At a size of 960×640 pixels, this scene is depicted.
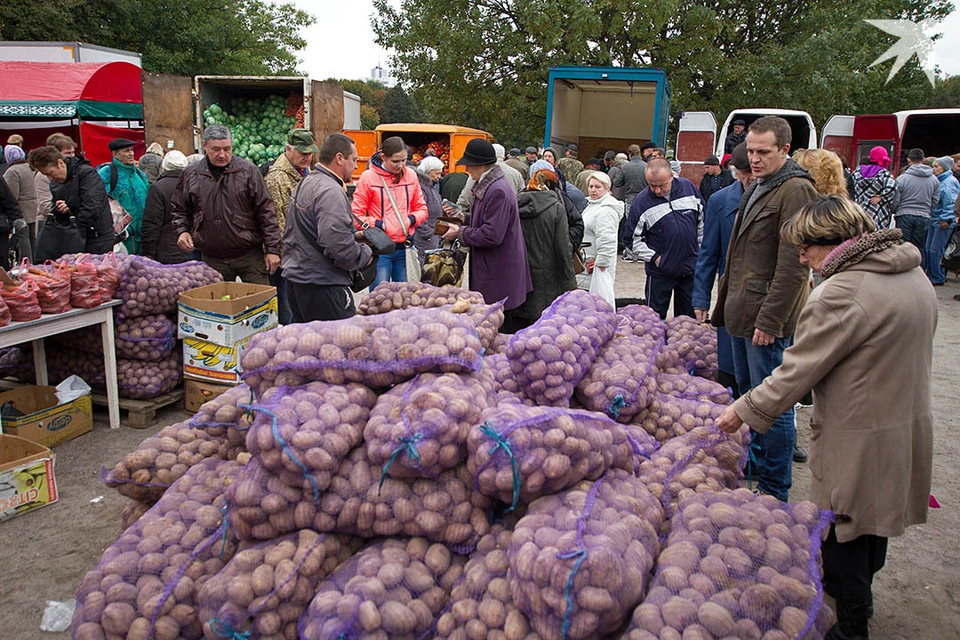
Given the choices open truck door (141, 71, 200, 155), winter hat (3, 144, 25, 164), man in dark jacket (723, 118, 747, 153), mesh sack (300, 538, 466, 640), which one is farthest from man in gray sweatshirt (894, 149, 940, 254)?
winter hat (3, 144, 25, 164)

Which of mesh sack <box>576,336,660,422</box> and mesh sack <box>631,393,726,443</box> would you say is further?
mesh sack <box>631,393,726,443</box>

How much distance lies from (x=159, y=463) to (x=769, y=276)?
322 centimetres

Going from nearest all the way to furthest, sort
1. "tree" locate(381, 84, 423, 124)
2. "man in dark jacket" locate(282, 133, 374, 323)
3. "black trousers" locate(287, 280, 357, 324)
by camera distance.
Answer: "man in dark jacket" locate(282, 133, 374, 323)
"black trousers" locate(287, 280, 357, 324)
"tree" locate(381, 84, 423, 124)

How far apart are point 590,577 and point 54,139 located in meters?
7.48

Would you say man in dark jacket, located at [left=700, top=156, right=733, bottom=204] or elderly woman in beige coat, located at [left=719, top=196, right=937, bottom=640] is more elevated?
man in dark jacket, located at [left=700, top=156, right=733, bottom=204]

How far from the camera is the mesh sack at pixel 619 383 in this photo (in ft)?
10.5

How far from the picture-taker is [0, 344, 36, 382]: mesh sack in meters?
5.20

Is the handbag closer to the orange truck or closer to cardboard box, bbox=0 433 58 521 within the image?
cardboard box, bbox=0 433 58 521

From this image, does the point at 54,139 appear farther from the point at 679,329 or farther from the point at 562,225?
the point at 679,329

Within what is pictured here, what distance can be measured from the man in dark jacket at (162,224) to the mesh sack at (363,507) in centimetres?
488

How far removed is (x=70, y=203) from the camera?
6652mm

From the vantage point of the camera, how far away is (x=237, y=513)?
232 cm

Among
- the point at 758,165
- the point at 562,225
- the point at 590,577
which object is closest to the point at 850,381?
the point at 590,577

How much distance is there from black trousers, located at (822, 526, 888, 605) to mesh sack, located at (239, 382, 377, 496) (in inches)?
75.7
